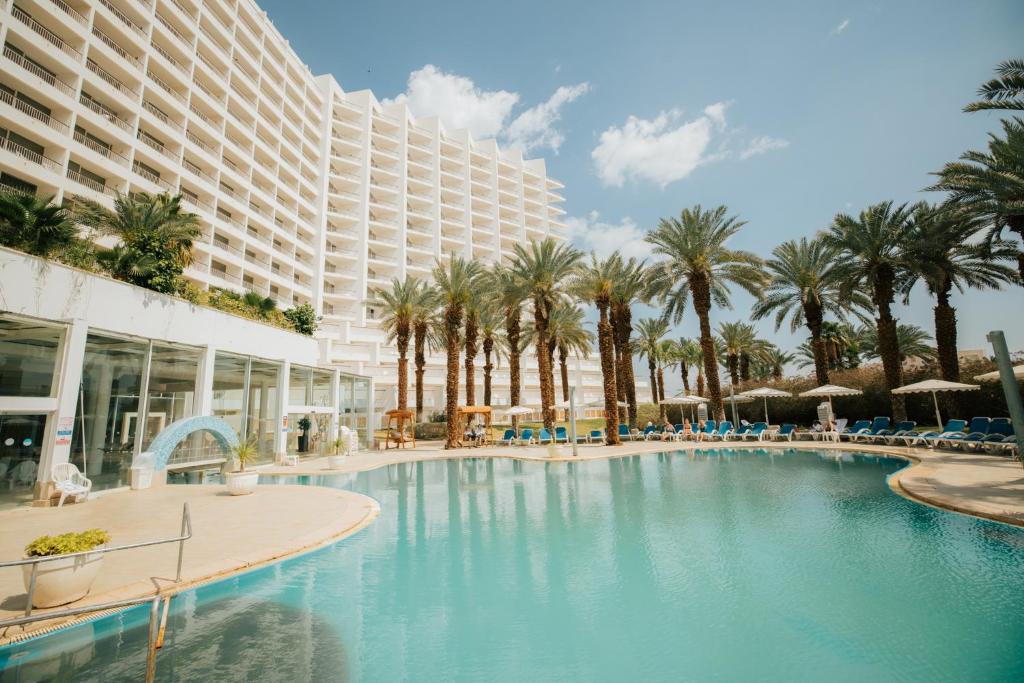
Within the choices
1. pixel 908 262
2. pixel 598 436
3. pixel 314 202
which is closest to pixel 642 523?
pixel 598 436

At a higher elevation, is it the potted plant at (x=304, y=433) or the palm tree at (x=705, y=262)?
the palm tree at (x=705, y=262)

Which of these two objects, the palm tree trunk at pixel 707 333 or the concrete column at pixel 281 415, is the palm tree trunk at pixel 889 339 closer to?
the palm tree trunk at pixel 707 333

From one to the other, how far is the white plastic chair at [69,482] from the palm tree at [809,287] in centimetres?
2983

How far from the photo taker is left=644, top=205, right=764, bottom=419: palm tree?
24.3 metres

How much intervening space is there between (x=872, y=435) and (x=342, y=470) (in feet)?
A: 70.2

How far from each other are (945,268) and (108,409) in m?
31.4

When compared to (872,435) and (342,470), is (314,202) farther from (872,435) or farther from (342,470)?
(872,435)

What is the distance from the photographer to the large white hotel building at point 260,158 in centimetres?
2412

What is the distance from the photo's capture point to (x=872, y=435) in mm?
18516

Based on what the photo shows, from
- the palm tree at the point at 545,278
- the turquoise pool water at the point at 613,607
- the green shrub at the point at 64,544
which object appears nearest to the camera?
the turquoise pool water at the point at 613,607

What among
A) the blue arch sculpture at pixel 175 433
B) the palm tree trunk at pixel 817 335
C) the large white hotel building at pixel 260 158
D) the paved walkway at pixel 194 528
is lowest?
the paved walkway at pixel 194 528

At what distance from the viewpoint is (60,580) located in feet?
15.3

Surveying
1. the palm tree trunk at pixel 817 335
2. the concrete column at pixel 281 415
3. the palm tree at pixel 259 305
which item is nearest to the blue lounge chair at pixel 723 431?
the palm tree trunk at pixel 817 335

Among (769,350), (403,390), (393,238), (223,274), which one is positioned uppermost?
(393,238)
